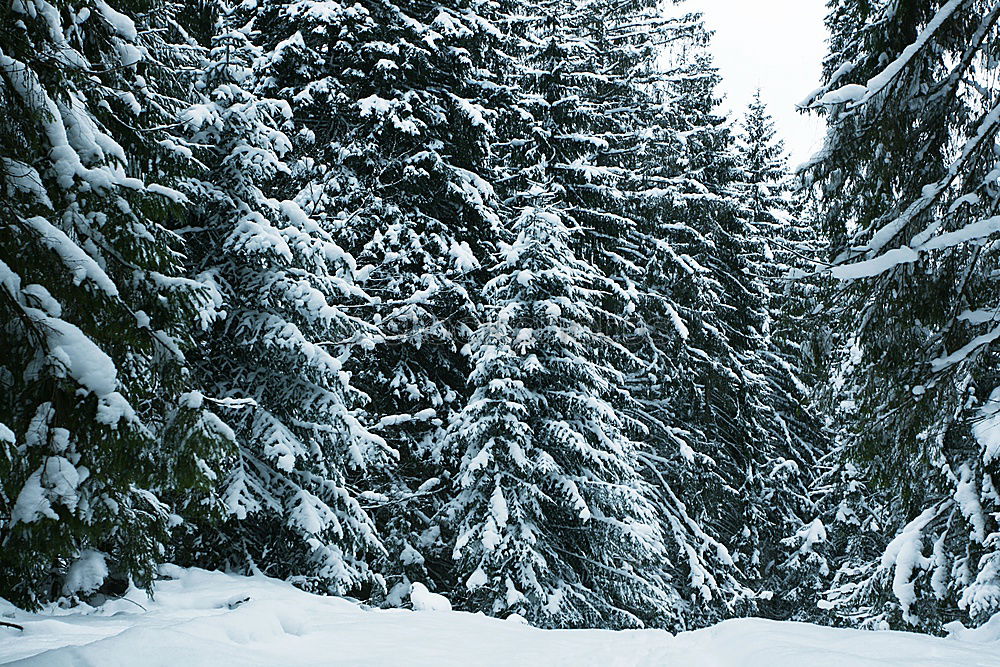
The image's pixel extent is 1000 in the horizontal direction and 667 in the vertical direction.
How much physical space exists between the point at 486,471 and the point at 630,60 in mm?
10986

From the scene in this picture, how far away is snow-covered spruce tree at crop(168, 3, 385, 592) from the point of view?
8.79 metres

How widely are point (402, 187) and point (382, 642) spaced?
922cm

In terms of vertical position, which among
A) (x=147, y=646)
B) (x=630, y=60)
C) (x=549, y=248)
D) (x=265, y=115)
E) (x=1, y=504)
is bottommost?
(x=147, y=646)

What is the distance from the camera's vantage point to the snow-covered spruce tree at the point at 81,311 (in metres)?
4.23

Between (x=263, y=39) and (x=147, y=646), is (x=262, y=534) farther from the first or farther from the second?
(x=263, y=39)

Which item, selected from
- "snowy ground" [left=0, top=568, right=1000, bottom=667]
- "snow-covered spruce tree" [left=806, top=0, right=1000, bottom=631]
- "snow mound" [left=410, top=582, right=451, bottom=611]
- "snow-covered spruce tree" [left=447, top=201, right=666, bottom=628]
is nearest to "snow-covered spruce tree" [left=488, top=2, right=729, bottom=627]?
"snow-covered spruce tree" [left=447, top=201, right=666, bottom=628]

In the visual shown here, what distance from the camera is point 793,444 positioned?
20.2 m

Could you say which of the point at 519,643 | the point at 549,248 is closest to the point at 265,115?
the point at 549,248

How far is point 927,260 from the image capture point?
265 inches

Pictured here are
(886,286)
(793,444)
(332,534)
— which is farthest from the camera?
(793,444)

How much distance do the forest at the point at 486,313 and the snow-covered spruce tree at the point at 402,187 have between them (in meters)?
0.07

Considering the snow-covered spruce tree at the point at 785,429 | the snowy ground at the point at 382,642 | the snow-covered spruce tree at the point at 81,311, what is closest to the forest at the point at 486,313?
the snow-covered spruce tree at the point at 81,311

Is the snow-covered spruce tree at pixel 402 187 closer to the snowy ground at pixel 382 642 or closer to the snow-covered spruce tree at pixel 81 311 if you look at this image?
the snowy ground at pixel 382 642

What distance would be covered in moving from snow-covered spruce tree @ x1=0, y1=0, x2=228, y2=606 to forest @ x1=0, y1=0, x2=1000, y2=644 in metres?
0.02
